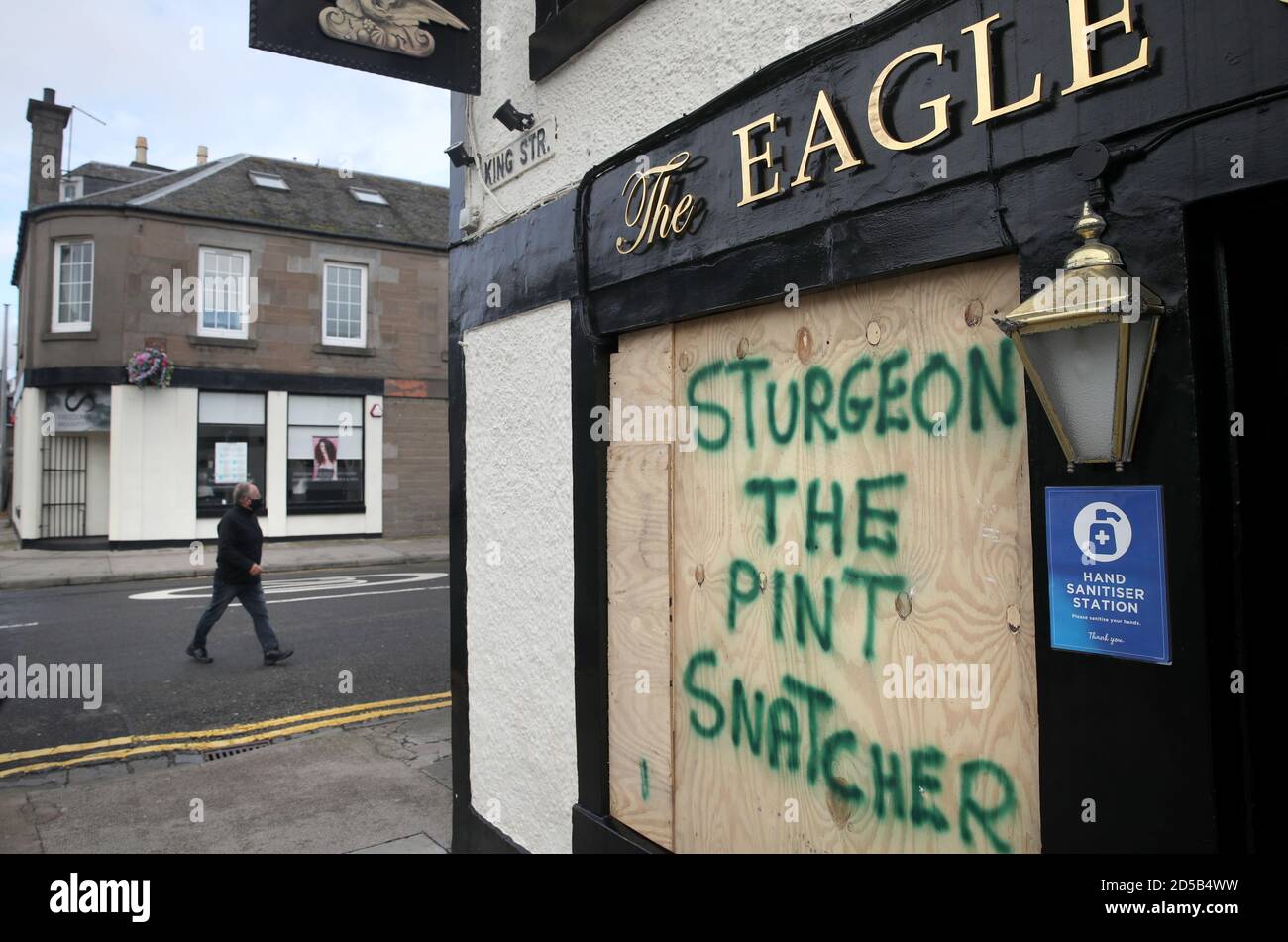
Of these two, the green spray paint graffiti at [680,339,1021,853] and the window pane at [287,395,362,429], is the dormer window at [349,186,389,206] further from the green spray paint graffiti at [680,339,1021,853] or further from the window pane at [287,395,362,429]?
the green spray paint graffiti at [680,339,1021,853]

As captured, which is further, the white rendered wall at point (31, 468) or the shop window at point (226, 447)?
the shop window at point (226, 447)

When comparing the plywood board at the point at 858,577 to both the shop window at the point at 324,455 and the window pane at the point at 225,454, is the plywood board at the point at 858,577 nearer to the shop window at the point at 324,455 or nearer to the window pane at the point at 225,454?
the window pane at the point at 225,454

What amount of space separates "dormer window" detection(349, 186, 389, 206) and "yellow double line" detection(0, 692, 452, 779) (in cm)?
1751

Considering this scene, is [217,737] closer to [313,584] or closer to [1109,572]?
[1109,572]

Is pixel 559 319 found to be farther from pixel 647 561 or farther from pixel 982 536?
pixel 982 536

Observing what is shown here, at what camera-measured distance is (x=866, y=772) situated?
8.45ft

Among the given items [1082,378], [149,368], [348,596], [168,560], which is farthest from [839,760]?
[149,368]

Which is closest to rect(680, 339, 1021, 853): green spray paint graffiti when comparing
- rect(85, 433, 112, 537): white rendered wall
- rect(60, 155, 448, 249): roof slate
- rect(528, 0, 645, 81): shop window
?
rect(528, 0, 645, 81): shop window

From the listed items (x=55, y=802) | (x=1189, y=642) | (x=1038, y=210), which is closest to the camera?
(x=1189, y=642)

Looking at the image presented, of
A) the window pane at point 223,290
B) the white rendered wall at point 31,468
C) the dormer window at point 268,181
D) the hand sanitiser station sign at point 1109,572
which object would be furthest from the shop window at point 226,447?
the hand sanitiser station sign at point 1109,572

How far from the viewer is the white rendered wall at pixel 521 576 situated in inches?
149

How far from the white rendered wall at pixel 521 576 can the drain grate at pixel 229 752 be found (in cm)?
239
